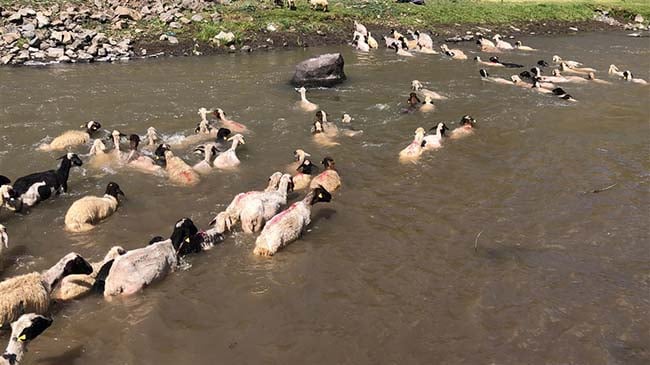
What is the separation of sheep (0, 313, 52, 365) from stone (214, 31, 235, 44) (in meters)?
25.0

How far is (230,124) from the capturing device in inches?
655

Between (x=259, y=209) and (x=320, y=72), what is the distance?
13.3 metres

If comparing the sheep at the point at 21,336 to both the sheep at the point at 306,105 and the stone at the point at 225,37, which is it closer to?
the sheep at the point at 306,105

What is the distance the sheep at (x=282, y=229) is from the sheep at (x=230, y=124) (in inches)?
262

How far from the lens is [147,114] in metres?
18.1

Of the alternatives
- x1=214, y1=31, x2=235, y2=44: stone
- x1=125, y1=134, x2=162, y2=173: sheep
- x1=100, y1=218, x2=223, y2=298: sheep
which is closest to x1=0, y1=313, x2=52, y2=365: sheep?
x1=100, y1=218, x2=223, y2=298: sheep

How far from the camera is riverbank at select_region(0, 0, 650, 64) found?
27281 millimetres

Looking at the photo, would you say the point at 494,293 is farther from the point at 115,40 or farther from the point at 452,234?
the point at 115,40

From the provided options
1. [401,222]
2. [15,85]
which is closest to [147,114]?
[15,85]

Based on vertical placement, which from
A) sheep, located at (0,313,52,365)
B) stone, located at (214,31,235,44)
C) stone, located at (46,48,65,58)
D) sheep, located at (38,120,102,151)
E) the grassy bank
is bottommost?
sheep, located at (38,120,102,151)

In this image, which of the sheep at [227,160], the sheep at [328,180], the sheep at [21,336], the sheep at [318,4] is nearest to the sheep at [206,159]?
the sheep at [227,160]

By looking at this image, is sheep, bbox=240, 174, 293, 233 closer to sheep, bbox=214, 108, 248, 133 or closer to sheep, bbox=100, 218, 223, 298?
sheep, bbox=100, 218, 223, 298

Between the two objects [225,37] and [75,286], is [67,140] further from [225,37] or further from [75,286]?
[225,37]

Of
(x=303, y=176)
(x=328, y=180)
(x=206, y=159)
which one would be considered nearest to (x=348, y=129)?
(x=303, y=176)
